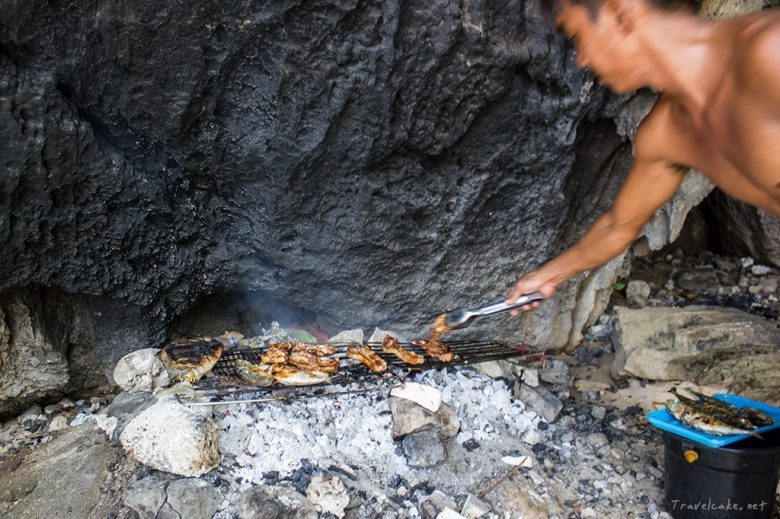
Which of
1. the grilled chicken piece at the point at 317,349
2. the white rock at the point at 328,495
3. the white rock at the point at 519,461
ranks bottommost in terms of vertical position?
the white rock at the point at 519,461

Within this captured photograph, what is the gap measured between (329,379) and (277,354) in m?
0.35

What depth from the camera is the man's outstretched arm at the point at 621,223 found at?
2.84 meters

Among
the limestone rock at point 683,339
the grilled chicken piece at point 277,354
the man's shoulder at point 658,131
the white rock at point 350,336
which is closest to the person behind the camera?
the man's shoulder at point 658,131

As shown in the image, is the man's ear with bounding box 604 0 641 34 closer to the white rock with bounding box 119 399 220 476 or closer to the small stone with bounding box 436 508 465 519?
the small stone with bounding box 436 508 465 519

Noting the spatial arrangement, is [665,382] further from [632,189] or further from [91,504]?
[91,504]

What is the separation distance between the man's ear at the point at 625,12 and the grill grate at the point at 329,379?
6.46ft

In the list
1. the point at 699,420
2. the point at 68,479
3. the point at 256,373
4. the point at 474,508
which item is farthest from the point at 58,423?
the point at 699,420

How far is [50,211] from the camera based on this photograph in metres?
3.10

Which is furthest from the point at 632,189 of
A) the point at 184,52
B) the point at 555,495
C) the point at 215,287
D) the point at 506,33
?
the point at 215,287

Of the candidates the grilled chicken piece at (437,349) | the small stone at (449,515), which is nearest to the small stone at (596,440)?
the grilled chicken piece at (437,349)

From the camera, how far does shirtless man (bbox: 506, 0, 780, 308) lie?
2131 millimetres

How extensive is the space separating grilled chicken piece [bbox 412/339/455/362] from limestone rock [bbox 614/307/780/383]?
5.45 feet

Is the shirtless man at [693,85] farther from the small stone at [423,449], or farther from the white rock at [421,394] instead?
the small stone at [423,449]

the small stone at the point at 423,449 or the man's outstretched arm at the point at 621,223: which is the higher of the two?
the man's outstretched arm at the point at 621,223
